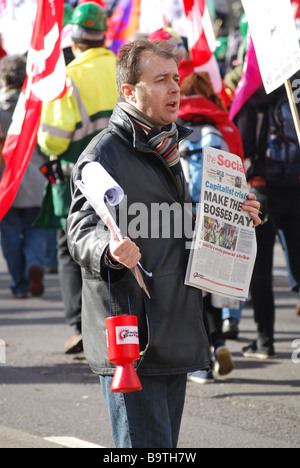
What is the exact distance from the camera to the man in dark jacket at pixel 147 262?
292cm

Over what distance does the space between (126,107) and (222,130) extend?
2.67 m

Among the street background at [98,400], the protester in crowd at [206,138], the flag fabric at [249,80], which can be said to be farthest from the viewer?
the flag fabric at [249,80]

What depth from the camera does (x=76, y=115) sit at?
5.98m

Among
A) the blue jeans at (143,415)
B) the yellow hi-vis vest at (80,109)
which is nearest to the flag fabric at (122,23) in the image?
the yellow hi-vis vest at (80,109)

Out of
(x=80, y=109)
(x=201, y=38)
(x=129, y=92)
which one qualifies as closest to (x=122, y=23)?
(x=201, y=38)

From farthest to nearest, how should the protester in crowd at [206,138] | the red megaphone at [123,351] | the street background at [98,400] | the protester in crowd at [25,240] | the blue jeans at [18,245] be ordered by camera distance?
the blue jeans at [18,245] → the protester in crowd at [25,240] → the protester in crowd at [206,138] → the street background at [98,400] → the red megaphone at [123,351]

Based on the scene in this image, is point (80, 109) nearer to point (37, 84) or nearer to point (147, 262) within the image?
point (37, 84)

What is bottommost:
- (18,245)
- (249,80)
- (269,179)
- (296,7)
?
(18,245)

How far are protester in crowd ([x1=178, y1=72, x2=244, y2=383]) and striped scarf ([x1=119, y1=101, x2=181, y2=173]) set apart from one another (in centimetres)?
249

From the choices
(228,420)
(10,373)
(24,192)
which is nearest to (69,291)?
(10,373)

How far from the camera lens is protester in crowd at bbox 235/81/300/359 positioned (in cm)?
585

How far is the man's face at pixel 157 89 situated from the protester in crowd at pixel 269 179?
2.86m

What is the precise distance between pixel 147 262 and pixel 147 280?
0.21 feet

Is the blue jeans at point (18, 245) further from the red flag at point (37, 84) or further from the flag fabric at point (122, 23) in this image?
the red flag at point (37, 84)
